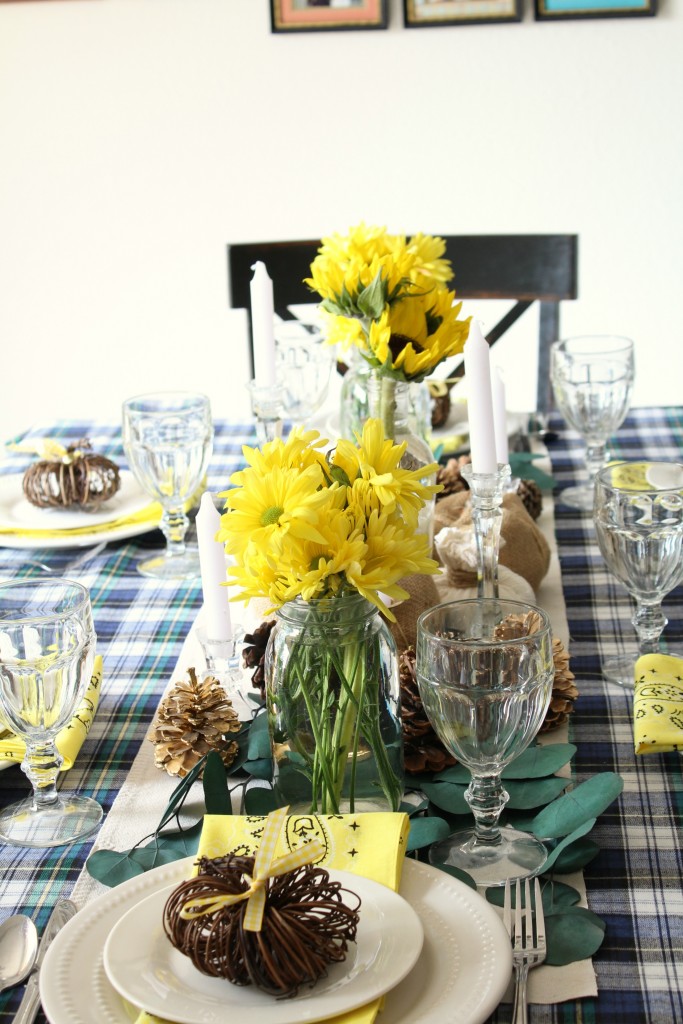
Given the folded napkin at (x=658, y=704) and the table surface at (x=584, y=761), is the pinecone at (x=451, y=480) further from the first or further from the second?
the folded napkin at (x=658, y=704)

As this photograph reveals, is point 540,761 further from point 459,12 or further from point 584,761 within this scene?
point 459,12

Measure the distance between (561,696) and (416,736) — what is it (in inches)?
5.6

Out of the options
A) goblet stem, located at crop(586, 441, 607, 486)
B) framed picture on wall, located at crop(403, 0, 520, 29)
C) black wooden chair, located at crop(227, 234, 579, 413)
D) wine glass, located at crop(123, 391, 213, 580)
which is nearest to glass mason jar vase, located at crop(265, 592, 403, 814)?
wine glass, located at crop(123, 391, 213, 580)

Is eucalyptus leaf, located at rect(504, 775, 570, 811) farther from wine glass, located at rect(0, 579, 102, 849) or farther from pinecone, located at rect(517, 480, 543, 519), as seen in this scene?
pinecone, located at rect(517, 480, 543, 519)

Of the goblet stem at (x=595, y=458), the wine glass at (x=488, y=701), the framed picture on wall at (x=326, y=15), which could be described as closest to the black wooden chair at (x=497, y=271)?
the goblet stem at (x=595, y=458)

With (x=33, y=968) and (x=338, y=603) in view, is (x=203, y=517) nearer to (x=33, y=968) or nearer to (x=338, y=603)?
(x=338, y=603)

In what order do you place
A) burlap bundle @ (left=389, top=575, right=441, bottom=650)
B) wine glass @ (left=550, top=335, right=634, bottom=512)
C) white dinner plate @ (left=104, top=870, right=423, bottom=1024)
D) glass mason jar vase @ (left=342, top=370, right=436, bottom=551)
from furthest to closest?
wine glass @ (left=550, top=335, right=634, bottom=512), glass mason jar vase @ (left=342, top=370, right=436, bottom=551), burlap bundle @ (left=389, top=575, right=441, bottom=650), white dinner plate @ (left=104, top=870, right=423, bottom=1024)

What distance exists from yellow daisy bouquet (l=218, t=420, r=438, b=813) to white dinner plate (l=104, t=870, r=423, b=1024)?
0.14 meters

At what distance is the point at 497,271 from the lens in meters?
2.18

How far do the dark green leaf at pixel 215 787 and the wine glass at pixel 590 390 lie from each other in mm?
748

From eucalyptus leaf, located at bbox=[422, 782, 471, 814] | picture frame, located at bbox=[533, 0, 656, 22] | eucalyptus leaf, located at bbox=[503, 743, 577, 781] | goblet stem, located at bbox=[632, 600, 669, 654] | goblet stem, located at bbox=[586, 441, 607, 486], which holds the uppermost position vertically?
picture frame, located at bbox=[533, 0, 656, 22]

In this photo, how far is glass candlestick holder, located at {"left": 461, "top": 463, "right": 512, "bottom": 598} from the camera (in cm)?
92

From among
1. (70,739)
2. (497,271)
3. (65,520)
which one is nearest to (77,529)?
(65,520)

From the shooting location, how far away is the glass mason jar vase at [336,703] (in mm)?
752
